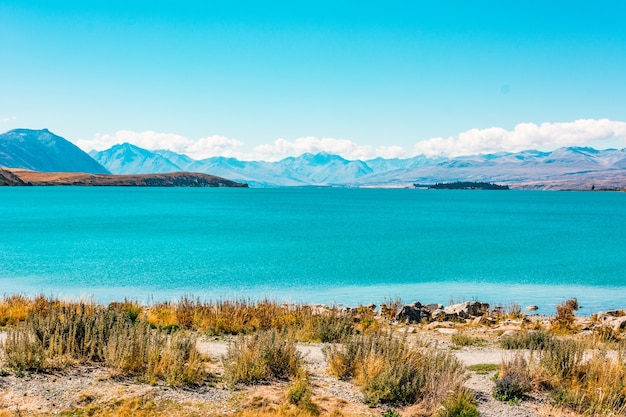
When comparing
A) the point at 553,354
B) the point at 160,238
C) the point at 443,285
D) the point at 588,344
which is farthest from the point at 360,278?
the point at 160,238

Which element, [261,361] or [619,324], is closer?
[261,361]

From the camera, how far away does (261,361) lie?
12.3m

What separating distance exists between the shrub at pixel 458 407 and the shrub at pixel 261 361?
3521 millimetres

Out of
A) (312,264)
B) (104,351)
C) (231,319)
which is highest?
(104,351)

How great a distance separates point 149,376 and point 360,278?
3116 cm

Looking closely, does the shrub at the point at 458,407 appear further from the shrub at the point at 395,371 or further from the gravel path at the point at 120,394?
the gravel path at the point at 120,394

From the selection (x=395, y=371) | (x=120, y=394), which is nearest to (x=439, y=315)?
(x=395, y=371)

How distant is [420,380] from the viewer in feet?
37.3

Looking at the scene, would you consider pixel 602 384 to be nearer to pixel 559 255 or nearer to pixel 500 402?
pixel 500 402

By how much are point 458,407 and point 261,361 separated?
445 cm

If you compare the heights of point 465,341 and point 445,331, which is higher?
point 465,341

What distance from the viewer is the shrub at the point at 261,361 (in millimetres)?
12023

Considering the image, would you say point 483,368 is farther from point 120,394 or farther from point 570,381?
point 120,394

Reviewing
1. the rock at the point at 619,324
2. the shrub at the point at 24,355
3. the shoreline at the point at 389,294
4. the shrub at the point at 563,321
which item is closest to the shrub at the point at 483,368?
the shrub at the point at 563,321
